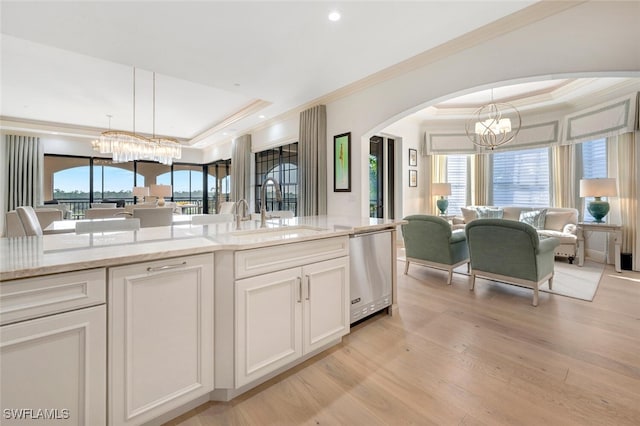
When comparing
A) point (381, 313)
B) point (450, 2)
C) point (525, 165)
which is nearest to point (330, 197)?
point (381, 313)

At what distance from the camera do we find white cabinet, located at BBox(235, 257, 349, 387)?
1484 millimetres

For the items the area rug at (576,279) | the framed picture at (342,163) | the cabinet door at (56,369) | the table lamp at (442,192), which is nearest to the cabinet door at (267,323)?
the cabinet door at (56,369)

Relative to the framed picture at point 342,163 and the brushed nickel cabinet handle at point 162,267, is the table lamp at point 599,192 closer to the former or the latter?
the framed picture at point 342,163

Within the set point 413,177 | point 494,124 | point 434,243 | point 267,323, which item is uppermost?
point 494,124

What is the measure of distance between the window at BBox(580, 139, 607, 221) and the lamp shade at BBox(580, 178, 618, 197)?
1.88 feet

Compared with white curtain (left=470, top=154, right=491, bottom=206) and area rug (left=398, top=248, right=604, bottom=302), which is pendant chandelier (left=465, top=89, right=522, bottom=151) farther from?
area rug (left=398, top=248, right=604, bottom=302)

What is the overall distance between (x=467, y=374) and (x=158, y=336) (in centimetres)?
179

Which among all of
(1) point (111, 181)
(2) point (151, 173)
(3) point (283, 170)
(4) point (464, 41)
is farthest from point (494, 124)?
(1) point (111, 181)

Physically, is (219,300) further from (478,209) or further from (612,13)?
(478,209)

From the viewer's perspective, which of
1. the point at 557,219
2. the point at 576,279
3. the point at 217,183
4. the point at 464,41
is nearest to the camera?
the point at 464,41

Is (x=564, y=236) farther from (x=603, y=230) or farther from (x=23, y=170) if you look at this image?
(x=23, y=170)

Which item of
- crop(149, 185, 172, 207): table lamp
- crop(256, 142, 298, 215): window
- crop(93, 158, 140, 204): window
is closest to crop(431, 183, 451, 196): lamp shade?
crop(256, 142, 298, 215): window

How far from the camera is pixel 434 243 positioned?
3590mm

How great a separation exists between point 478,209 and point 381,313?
4.10 meters
